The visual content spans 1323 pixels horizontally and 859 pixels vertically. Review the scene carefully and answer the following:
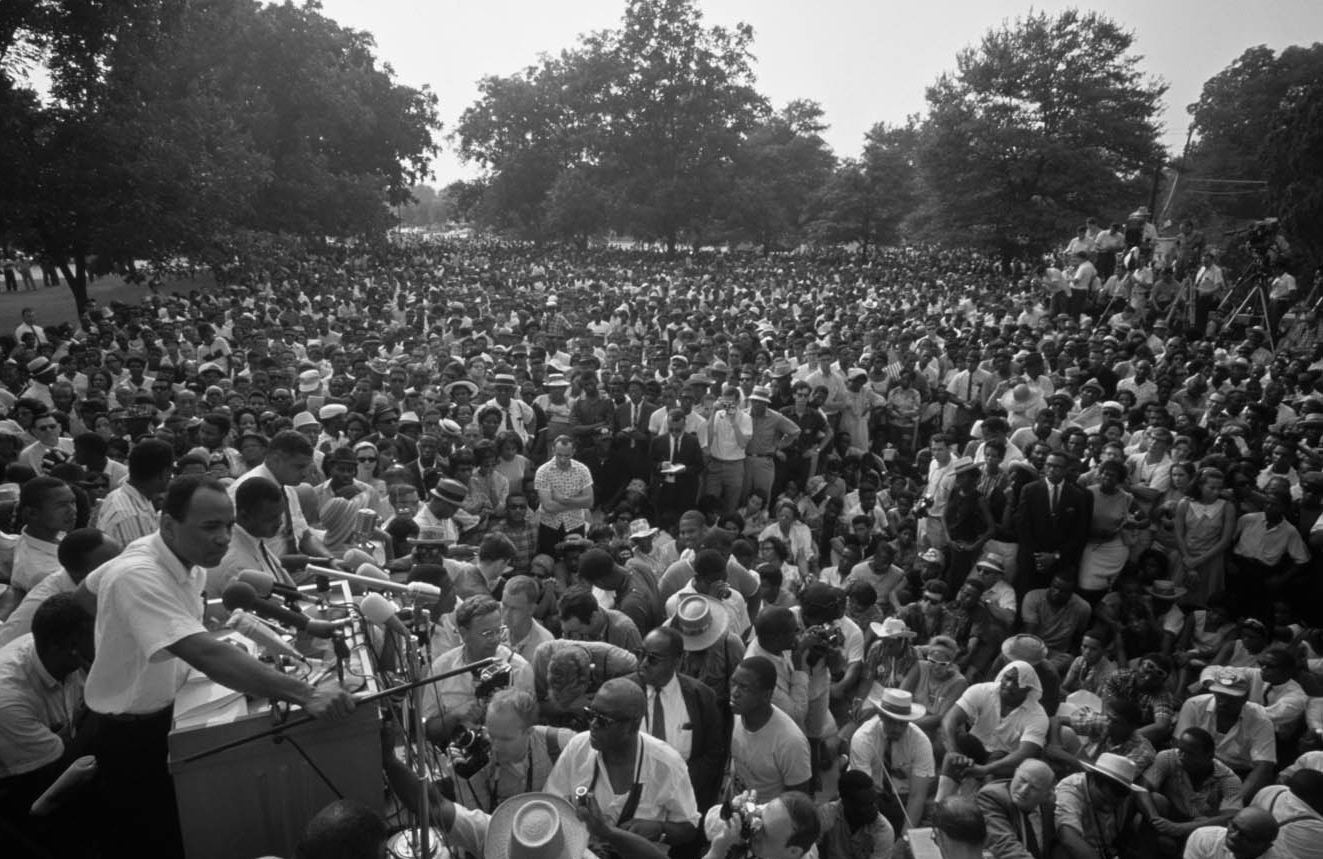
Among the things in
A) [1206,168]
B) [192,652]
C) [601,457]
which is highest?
[1206,168]

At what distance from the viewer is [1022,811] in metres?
4.59

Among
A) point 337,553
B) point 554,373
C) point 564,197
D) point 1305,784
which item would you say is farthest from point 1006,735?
point 564,197

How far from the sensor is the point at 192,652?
7.75 ft

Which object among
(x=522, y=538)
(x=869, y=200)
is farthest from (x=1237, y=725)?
(x=869, y=200)

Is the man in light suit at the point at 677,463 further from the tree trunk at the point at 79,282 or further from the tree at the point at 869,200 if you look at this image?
the tree at the point at 869,200

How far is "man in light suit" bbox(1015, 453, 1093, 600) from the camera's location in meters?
7.20

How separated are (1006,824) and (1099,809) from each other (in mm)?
626

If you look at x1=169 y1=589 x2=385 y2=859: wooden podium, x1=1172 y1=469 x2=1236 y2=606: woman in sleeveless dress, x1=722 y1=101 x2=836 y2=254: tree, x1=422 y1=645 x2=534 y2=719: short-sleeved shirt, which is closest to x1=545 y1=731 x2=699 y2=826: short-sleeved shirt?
x1=422 y1=645 x2=534 y2=719: short-sleeved shirt

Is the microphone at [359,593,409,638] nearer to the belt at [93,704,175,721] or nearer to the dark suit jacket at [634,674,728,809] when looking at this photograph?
the belt at [93,704,175,721]

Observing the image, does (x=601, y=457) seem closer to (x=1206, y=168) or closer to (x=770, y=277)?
(x=770, y=277)

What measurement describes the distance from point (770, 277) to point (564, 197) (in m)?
16.5

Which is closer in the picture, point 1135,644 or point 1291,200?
point 1135,644

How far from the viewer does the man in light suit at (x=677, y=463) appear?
8.90 meters

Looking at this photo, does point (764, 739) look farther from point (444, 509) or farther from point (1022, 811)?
point (444, 509)
